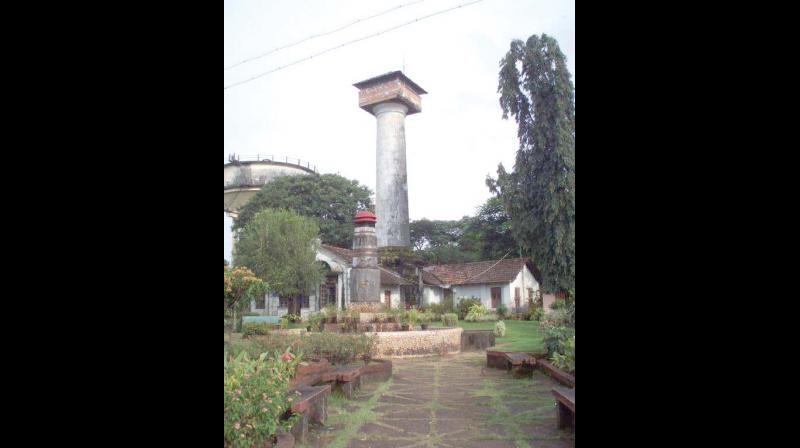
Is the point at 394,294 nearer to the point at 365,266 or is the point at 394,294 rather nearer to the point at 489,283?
the point at 489,283

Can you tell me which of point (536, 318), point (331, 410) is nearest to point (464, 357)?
point (331, 410)

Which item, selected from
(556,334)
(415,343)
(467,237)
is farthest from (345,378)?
(467,237)

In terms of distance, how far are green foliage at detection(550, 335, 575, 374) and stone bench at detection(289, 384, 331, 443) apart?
307 cm

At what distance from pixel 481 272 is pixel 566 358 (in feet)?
66.8

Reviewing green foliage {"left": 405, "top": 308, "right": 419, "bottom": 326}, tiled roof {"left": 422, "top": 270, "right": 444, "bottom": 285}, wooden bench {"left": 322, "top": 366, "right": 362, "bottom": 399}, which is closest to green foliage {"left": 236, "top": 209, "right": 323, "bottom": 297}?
tiled roof {"left": 422, "top": 270, "right": 444, "bottom": 285}

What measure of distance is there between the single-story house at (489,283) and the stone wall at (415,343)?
45.4ft

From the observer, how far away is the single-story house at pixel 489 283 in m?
26.0

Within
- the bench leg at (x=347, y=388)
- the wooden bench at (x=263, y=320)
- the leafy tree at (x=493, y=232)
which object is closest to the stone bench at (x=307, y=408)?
the bench leg at (x=347, y=388)

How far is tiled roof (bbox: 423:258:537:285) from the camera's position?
26.1m

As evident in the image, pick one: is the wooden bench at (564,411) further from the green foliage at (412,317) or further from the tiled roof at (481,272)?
the tiled roof at (481,272)

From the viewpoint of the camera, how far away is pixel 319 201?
30.7 m
